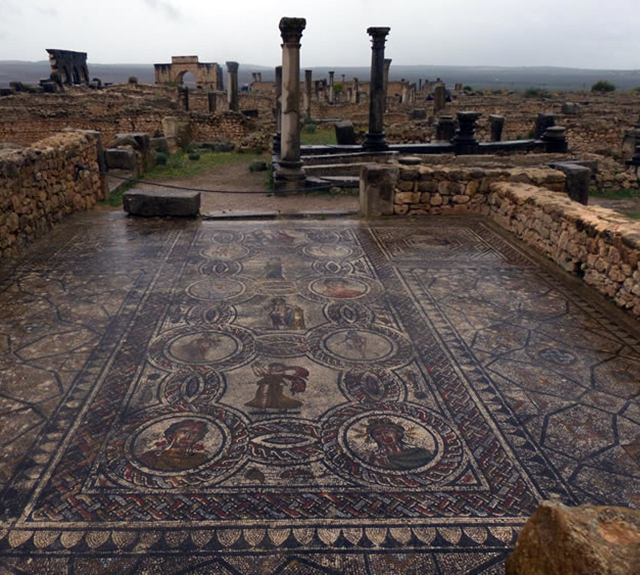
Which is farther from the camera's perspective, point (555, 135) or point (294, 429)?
point (555, 135)

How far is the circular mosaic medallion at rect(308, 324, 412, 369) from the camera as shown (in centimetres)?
368

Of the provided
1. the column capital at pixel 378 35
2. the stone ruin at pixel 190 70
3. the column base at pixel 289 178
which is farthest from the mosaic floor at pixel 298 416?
the stone ruin at pixel 190 70

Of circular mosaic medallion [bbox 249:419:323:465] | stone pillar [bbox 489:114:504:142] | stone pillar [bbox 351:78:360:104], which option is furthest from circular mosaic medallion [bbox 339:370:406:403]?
stone pillar [bbox 351:78:360:104]

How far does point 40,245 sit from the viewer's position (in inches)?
243

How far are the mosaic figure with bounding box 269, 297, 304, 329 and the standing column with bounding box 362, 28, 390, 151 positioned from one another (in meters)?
8.04

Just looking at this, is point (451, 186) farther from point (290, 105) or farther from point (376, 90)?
point (376, 90)

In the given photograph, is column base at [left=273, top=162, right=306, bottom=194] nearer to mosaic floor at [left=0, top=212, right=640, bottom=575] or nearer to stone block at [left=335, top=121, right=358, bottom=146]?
stone block at [left=335, top=121, right=358, bottom=146]

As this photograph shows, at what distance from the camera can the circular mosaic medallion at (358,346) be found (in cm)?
368

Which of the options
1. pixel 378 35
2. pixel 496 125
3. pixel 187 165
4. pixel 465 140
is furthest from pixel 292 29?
pixel 496 125

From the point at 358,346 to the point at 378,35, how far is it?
9.56 metres

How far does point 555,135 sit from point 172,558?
14.2 meters

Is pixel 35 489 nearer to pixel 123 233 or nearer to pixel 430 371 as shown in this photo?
pixel 430 371

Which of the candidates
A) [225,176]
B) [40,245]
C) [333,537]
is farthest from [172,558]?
[225,176]

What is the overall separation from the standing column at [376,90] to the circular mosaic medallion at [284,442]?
975cm
